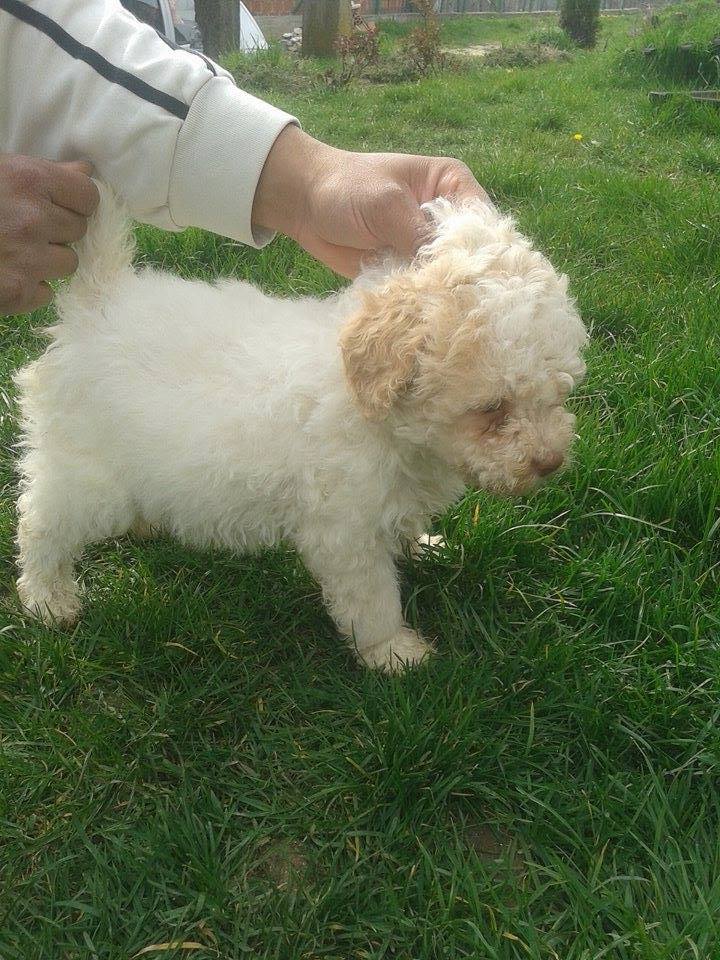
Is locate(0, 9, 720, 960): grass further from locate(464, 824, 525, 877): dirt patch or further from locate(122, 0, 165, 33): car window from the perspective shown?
locate(122, 0, 165, 33): car window

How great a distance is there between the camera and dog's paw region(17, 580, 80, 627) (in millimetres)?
2314

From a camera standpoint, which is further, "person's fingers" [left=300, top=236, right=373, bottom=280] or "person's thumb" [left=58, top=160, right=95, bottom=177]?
"person's fingers" [left=300, top=236, right=373, bottom=280]

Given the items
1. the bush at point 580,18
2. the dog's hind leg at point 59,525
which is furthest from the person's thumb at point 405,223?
the bush at point 580,18

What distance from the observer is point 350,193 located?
6.98 feet

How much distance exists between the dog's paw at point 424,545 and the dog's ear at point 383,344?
2.32 feet

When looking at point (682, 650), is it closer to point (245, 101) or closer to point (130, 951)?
point (130, 951)

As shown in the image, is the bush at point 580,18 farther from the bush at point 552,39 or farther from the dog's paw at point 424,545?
the dog's paw at point 424,545

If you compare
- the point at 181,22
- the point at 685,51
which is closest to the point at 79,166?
the point at 181,22

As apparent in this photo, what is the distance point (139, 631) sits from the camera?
223cm

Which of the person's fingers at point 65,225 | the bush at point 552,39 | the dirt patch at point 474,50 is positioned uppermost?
the person's fingers at point 65,225

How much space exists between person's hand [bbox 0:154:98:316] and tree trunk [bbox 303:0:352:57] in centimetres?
917

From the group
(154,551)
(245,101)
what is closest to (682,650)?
(154,551)

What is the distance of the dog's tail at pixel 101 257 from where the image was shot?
2096 millimetres

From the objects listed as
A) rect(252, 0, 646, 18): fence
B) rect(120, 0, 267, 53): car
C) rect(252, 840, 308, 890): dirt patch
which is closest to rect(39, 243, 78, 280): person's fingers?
rect(252, 840, 308, 890): dirt patch
